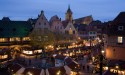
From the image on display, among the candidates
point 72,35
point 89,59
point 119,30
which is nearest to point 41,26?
point 72,35

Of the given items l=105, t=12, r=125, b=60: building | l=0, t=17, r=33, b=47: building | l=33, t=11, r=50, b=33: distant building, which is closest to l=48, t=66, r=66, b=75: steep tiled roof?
l=105, t=12, r=125, b=60: building

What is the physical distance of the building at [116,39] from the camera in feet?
141

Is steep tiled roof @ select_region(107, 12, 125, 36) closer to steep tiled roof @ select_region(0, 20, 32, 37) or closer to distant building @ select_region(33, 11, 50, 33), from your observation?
steep tiled roof @ select_region(0, 20, 32, 37)

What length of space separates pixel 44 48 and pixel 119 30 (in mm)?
23086

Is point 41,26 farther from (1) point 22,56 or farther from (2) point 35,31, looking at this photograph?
(1) point 22,56

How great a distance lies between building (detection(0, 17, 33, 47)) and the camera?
6347cm

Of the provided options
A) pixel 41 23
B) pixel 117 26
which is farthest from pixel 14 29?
pixel 117 26

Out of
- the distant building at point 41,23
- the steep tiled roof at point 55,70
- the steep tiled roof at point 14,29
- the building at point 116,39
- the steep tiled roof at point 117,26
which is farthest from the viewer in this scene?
the distant building at point 41,23

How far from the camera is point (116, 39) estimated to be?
144ft

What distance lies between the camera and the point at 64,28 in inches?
3130

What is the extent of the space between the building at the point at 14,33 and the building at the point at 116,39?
2683 centimetres

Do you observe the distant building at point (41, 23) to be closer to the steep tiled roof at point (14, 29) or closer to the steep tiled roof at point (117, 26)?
the steep tiled roof at point (14, 29)

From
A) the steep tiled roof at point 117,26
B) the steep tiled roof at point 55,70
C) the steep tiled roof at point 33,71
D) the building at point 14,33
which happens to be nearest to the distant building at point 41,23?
the building at point 14,33

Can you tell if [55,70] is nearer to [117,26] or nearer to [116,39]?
[116,39]
